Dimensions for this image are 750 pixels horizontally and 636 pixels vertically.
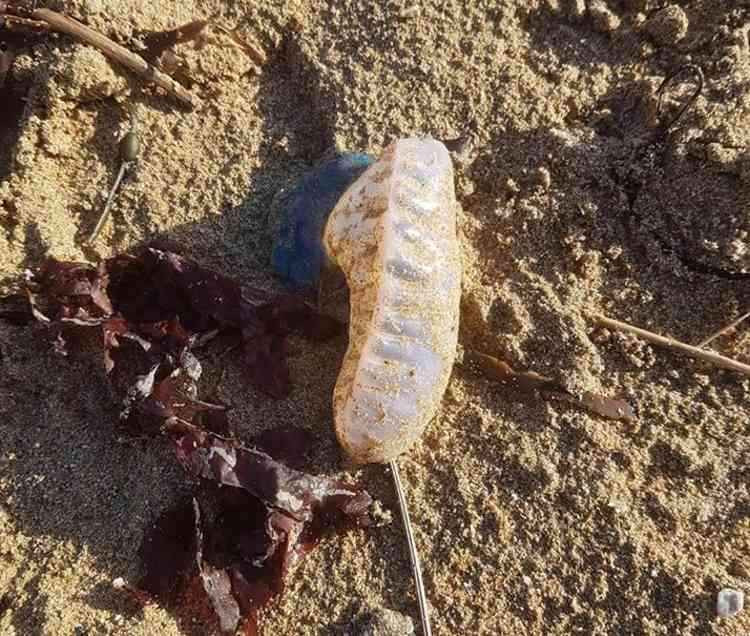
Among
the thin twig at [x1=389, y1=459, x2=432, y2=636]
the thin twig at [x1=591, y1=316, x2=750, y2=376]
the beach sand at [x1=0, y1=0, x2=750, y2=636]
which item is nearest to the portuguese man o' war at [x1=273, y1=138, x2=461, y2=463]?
the thin twig at [x1=389, y1=459, x2=432, y2=636]

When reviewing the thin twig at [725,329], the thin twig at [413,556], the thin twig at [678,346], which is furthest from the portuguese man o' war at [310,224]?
the thin twig at [725,329]

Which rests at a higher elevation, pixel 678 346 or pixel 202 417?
pixel 678 346

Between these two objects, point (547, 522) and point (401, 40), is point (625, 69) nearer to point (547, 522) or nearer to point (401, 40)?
point (401, 40)

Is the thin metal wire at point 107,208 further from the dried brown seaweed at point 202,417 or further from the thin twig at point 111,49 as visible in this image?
the thin twig at point 111,49

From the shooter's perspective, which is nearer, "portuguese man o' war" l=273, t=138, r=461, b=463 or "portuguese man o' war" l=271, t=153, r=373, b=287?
"portuguese man o' war" l=273, t=138, r=461, b=463

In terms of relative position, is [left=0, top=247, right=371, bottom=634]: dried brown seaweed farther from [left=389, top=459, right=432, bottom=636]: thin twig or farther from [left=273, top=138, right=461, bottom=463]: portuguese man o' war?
[left=273, top=138, right=461, bottom=463]: portuguese man o' war

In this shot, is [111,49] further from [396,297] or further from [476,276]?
[476,276]

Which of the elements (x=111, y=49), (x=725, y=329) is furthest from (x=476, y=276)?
(x=111, y=49)
